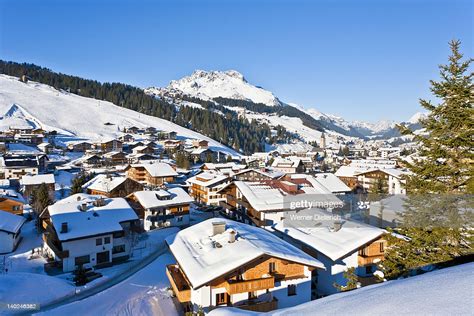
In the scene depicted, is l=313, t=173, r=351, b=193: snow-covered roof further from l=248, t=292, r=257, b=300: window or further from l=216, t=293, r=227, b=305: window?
l=216, t=293, r=227, b=305: window

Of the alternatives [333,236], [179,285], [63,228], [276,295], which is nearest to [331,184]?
[333,236]

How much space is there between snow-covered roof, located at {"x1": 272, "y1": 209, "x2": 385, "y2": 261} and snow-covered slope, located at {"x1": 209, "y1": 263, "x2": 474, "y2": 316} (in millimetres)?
13513

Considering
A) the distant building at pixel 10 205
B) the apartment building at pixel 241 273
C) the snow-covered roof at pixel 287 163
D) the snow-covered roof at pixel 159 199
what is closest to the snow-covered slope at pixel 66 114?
the snow-covered roof at pixel 287 163

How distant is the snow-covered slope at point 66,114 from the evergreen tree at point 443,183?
364 ft

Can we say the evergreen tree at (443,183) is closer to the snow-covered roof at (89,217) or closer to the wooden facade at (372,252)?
the wooden facade at (372,252)

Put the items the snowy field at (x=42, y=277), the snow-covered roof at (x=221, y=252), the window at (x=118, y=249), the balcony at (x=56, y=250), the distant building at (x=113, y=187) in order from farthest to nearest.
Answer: the distant building at (x=113, y=187) → the window at (x=118, y=249) → the balcony at (x=56, y=250) → the snowy field at (x=42, y=277) → the snow-covered roof at (x=221, y=252)

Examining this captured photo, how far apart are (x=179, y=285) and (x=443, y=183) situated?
13818 millimetres

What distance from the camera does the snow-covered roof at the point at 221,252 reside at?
14639 millimetres

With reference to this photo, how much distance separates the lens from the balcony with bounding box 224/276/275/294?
1494 centimetres

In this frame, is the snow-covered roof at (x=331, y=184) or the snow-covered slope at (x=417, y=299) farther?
the snow-covered roof at (x=331, y=184)

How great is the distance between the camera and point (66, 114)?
122375mm

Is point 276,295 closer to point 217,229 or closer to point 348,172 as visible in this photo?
point 217,229

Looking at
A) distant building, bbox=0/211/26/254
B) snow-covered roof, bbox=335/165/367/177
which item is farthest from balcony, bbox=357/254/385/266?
snow-covered roof, bbox=335/165/367/177

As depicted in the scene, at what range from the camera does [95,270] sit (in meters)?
26.0
